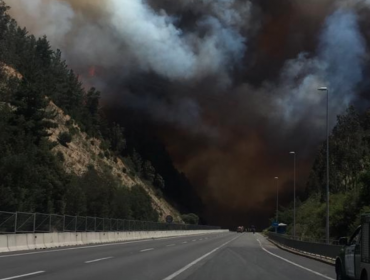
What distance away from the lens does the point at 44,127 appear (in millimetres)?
76312

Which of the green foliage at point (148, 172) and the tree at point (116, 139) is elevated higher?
the tree at point (116, 139)

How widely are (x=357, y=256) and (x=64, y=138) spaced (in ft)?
288

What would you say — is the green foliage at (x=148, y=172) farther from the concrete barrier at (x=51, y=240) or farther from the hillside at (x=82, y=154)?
the concrete barrier at (x=51, y=240)

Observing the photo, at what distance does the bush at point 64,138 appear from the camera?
318 feet

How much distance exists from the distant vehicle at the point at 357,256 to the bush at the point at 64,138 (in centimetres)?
8544

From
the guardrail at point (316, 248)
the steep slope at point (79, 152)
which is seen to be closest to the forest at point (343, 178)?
the guardrail at point (316, 248)

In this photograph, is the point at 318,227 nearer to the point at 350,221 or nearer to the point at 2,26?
the point at 350,221

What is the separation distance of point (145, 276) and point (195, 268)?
4.02 meters

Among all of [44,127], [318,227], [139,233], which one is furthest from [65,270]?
[44,127]

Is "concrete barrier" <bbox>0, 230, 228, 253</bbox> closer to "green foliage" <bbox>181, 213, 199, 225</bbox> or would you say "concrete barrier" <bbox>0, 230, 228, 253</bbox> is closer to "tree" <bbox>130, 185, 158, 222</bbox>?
"tree" <bbox>130, 185, 158, 222</bbox>

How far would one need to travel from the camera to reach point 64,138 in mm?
97188

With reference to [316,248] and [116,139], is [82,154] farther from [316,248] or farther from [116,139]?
[316,248]

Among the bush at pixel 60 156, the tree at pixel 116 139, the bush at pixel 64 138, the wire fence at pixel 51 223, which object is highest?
the tree at pixel 116 139

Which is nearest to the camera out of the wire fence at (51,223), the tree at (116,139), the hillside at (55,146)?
the wire fence at (51,223)
